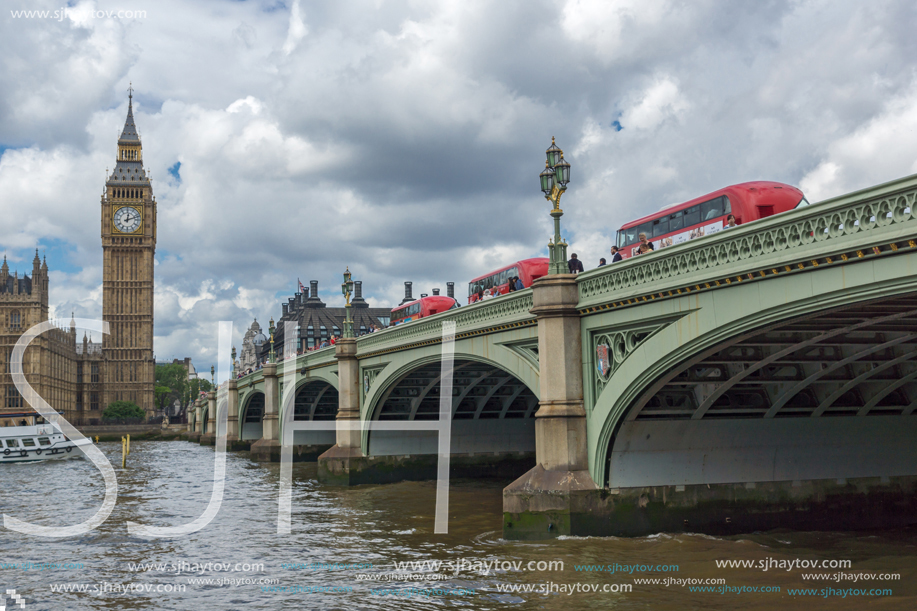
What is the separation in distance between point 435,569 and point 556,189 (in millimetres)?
8914

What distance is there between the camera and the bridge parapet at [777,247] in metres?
11.2

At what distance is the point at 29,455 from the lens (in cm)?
5816

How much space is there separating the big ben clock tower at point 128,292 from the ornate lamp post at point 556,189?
133069 mm

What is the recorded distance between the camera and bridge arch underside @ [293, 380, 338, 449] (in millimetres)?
51406

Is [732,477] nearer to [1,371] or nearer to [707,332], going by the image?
[707,332]


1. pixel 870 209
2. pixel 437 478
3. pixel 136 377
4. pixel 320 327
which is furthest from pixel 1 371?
pixel 870 209

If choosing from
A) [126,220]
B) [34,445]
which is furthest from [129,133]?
[34,445]

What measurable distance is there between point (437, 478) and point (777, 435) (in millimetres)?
19478

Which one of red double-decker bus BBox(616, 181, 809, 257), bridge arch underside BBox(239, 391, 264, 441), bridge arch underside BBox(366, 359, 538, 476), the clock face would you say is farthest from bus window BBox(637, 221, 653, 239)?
the clock face

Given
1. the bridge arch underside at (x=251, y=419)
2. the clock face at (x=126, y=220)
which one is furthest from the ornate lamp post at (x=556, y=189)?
the clock face at (x=126, y=220)

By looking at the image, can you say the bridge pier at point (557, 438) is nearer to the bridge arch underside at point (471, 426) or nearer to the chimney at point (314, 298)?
the bridge arch underside at point (471, 426)

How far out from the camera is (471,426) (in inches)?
1510

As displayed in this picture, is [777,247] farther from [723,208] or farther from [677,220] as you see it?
[677,220]

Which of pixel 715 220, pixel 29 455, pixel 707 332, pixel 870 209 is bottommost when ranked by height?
pixel 29 455
